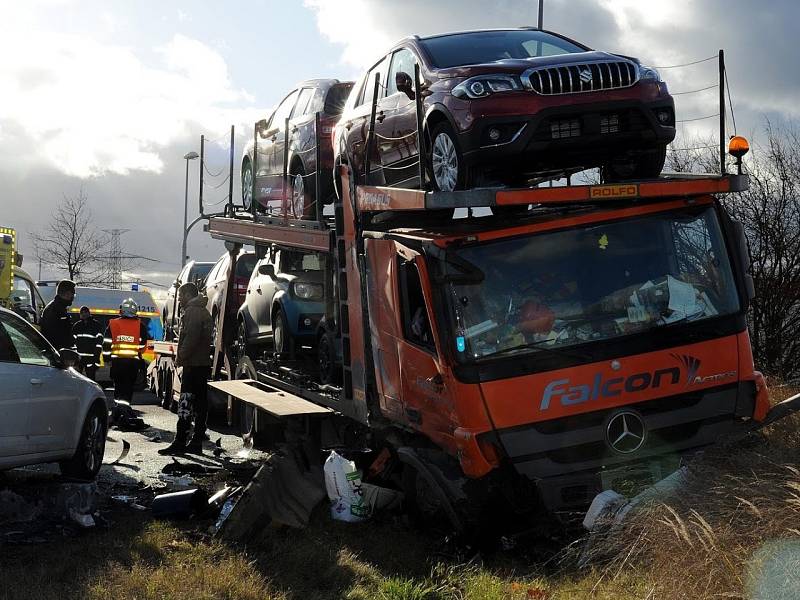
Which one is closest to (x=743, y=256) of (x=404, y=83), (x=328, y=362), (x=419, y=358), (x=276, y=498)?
(x=419, y=358)

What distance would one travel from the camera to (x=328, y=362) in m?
10.1

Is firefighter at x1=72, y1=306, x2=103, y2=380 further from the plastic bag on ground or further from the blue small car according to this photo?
the plastic bag on ground

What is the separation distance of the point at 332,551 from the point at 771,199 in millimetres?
15463

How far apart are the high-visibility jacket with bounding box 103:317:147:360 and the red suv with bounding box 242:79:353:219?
14.4ft

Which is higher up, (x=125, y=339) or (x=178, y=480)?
(x=125, y=339)

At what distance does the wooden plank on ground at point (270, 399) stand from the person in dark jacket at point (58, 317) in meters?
2.24

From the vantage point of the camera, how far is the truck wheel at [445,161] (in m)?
7.80

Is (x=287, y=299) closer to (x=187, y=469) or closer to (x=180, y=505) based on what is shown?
(x=187, y=469)

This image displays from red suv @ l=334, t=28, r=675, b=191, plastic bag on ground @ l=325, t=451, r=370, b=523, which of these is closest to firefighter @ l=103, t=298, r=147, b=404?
plastic bag on ground @ l=325, t=451, r=370, b=523

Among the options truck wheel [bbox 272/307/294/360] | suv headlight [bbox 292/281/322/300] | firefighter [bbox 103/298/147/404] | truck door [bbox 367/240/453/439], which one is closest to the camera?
truck door [bbox 367/240/453/439]

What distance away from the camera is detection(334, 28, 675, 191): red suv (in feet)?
25.1

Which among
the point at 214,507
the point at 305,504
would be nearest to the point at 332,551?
the point at 305,504

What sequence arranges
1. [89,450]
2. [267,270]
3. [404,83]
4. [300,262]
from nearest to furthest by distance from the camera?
Result: 1. [404,83]
2. [89,450]
3. [300,262]
4. [267,270]

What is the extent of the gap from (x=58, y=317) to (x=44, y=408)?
4439mm
